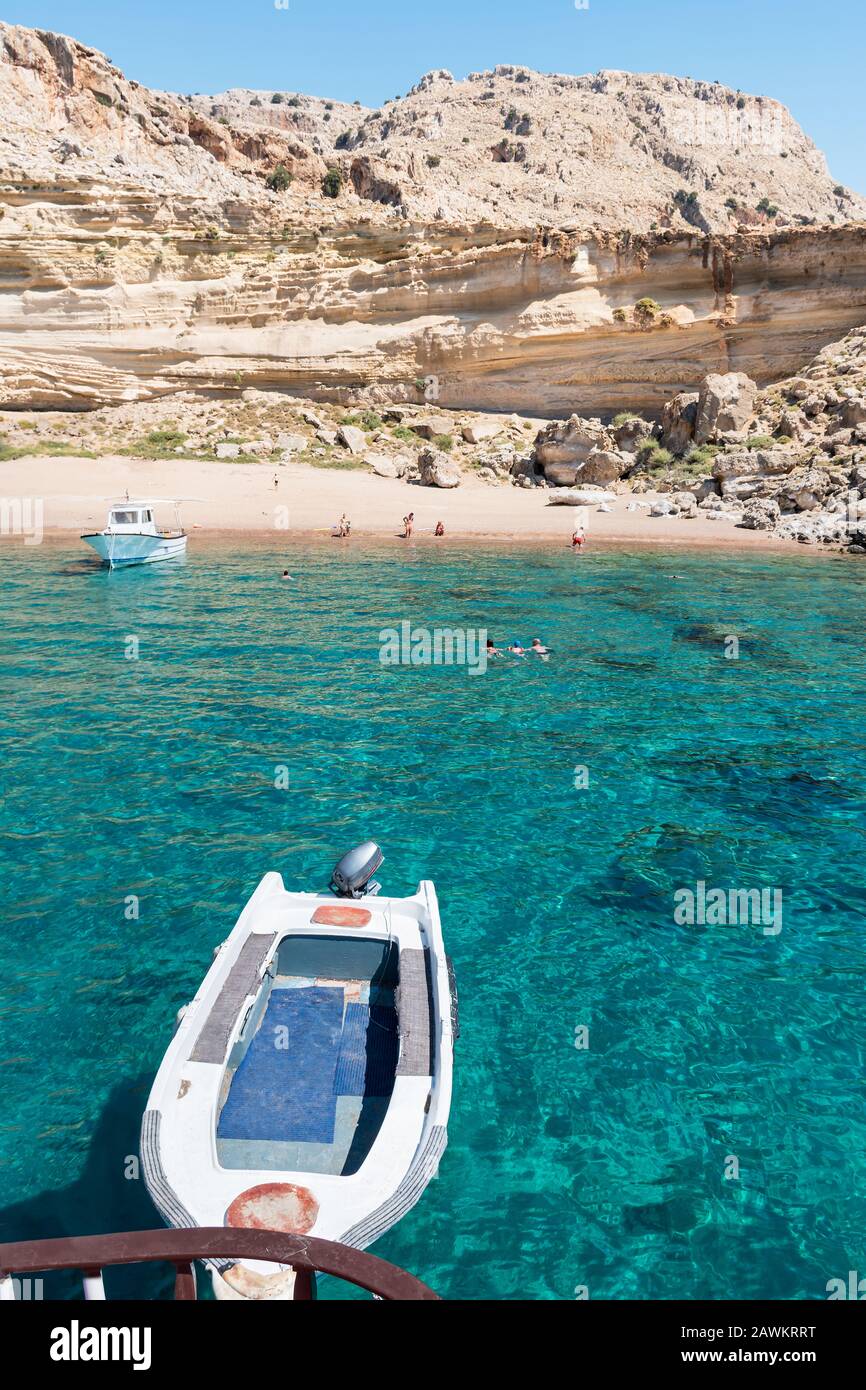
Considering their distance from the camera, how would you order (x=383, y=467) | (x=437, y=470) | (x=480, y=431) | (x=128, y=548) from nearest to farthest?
(x=128, y=548)
(x=437, y=470)
(x=383, y=467)
(x=480, y=431)

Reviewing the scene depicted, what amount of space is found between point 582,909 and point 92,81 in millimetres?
93034

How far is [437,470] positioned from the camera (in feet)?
147

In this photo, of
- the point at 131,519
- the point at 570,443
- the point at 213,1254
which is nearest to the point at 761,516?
the point at 570,443

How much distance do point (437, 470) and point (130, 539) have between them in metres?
20.3

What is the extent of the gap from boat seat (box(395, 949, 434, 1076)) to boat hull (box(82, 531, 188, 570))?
25330 millimetres

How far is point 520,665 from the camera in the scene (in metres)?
19.7

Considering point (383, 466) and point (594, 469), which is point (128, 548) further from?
point (594, 469)

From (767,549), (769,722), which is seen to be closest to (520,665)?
(769,722)

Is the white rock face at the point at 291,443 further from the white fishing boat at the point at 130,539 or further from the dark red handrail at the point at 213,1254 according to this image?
the dark red handrail at the point at 213,1254

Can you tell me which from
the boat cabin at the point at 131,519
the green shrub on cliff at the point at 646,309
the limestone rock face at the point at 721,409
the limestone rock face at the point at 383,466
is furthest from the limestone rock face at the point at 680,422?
the boat cabin at the point at 131,519

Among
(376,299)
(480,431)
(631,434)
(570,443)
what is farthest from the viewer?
(376,299)

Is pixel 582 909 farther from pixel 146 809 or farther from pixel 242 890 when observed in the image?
pixel 146 809

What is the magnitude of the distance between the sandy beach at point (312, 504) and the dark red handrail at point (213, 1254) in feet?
120

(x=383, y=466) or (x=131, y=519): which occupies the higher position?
(x=383, y=466)
